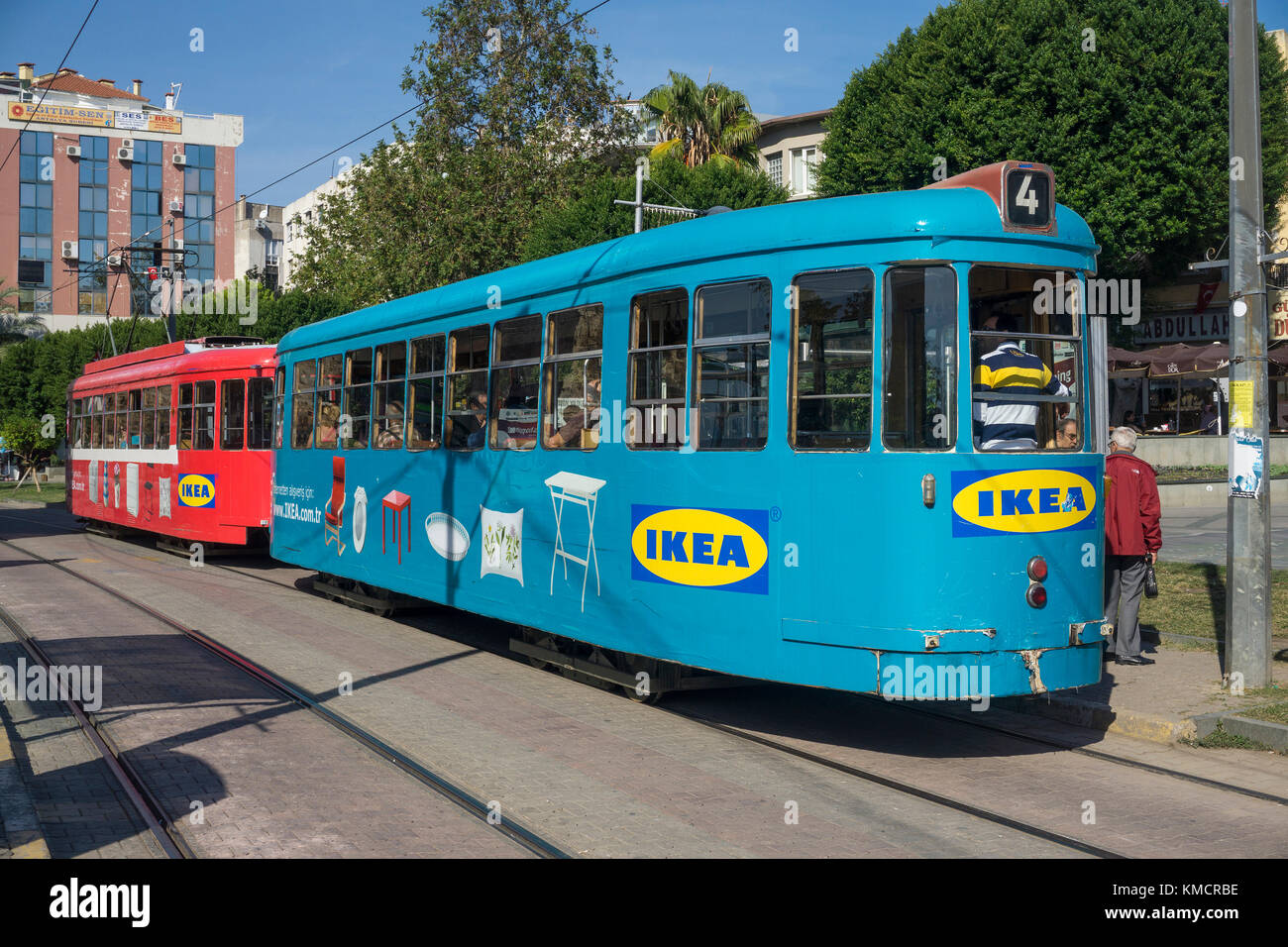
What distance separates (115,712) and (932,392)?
580 cm

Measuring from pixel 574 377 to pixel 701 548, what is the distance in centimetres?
189

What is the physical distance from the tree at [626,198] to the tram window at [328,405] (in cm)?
1686

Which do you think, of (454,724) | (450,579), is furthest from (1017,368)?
(450,579)

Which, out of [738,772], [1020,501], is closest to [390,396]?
[738,772]

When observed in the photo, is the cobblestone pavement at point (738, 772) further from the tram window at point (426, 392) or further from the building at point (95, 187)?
the building at point (95, 187)

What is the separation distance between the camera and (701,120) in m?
44.3

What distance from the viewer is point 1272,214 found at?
34.2m

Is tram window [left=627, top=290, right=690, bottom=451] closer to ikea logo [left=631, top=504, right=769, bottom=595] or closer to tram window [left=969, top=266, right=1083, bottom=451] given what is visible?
ikea logo [left=631, top=504, right=769, bottom=595]

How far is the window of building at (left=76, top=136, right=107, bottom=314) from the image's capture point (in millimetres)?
84562

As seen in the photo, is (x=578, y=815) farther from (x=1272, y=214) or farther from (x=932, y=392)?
(x=1272, y=214)

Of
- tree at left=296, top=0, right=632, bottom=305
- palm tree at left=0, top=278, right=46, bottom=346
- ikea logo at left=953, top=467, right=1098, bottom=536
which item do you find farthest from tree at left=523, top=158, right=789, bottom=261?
palm tree at left=0, top=278, right=46, bottom=346

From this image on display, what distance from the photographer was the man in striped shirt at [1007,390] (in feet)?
23.4

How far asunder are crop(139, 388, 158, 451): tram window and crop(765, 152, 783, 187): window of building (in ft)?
106

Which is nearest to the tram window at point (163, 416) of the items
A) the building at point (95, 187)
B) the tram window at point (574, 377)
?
the tram window at point (574, 377)
